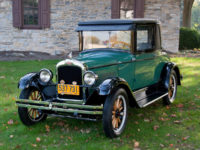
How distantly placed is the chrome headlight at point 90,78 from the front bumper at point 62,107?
44 cm

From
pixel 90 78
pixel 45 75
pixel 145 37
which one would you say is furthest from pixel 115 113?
pixel 145 37

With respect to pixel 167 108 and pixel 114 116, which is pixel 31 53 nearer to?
pixel 167 108

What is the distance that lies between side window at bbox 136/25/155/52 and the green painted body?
140mm

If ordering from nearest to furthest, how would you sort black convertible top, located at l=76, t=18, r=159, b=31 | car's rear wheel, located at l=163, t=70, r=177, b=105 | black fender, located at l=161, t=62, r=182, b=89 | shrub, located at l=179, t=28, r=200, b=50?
1. black convertible top, located at l=76, t=18, r=159, b=31
2. black fender, located at l=161, t=62, r=182, b=89
3. car's rear wheel, located at l=163, t=70, r=177, b=105
4. shrub, located at l=179, t=28, r=200, b=50

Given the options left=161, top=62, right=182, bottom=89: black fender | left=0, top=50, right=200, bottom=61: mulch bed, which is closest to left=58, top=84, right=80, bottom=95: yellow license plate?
left=161, top=62, right=182, bottom=89: black fender

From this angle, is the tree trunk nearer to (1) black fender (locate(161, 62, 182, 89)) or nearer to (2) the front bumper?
(1) black fender (locate(161, 62, 182, 89))

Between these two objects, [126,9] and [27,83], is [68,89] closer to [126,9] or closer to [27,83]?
[27,83]

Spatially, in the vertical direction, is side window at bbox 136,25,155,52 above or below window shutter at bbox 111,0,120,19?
below

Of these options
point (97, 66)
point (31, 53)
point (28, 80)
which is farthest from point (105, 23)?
point (31, 53)

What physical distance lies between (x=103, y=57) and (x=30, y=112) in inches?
64.6

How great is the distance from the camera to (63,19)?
1486cm

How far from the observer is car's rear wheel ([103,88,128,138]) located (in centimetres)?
437

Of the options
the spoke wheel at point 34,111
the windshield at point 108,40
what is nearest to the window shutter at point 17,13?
the windshield at point 108,40

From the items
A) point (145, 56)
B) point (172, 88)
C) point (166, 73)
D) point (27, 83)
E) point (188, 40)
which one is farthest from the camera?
point (188, 40)
